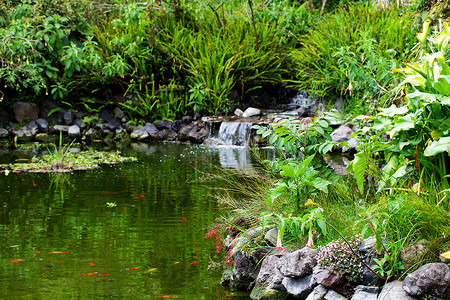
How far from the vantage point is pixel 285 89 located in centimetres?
1318

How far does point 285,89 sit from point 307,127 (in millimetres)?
9184

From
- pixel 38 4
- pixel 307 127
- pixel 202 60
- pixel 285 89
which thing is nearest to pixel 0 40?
pixel 38 4

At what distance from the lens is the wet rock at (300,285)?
10.7ft

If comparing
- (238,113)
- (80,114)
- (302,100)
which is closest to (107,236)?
(238,113)

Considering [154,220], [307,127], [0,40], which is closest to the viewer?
[307,127]

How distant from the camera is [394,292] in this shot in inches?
115

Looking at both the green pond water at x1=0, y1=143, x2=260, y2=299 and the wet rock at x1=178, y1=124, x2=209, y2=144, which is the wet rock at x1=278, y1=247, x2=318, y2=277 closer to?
the green pond water at x1=0, y1=143, x2=260, y2=299

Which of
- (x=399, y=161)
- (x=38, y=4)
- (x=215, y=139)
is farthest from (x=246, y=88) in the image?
(x=399, y=161)

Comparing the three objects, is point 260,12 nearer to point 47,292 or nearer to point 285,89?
point 285,89

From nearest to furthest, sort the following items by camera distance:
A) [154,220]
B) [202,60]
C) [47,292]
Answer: [47,292] < [154,220] < [202,60]

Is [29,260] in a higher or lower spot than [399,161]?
lower

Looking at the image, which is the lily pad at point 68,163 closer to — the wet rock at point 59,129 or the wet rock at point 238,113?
the wet rock at point 59,129

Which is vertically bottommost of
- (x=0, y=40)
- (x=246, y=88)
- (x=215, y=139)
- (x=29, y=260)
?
(x=215, y=139)

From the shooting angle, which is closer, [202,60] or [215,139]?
[215,139]
